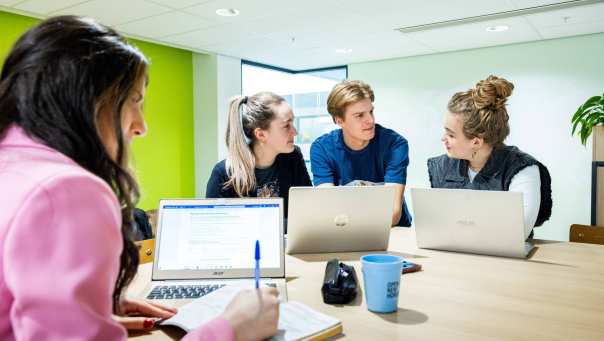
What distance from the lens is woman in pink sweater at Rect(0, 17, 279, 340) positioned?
1.79 feet

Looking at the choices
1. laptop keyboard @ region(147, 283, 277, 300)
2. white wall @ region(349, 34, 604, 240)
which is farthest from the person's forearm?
white wall @ region(349, 34, 604, 240)

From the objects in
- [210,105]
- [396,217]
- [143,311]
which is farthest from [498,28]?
[143,311]

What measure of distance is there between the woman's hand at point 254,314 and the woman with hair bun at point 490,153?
1288mm

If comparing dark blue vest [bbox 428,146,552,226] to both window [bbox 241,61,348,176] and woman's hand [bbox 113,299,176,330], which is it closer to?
woman's hand [bbox 113,299,176,330]

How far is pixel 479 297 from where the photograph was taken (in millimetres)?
1167

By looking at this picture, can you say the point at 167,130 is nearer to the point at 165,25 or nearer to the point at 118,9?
the point at 165,25

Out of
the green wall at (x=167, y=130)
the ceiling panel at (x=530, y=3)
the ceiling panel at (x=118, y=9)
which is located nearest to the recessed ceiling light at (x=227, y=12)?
the ceiling panel at (x=118, y=9)

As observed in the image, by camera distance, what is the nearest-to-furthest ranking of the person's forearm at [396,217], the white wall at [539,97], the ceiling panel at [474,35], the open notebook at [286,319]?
1. the open notebook at [286,319]
2. the person's forearm at [396,217]
3. the ceiling panel at [474,35]
4. the white wall at [539,97]

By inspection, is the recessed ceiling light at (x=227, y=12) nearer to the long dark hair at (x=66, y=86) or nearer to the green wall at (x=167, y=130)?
the green wall at (x=167, y=130)

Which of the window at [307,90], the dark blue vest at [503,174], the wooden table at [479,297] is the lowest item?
the wooden table at [479,297]

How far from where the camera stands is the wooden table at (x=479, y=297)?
96 cm

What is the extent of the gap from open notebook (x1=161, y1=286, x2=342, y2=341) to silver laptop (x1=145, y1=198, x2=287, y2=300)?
20cm

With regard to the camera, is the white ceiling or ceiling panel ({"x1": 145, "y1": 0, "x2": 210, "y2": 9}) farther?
the white ceiling

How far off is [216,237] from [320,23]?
302 cm
